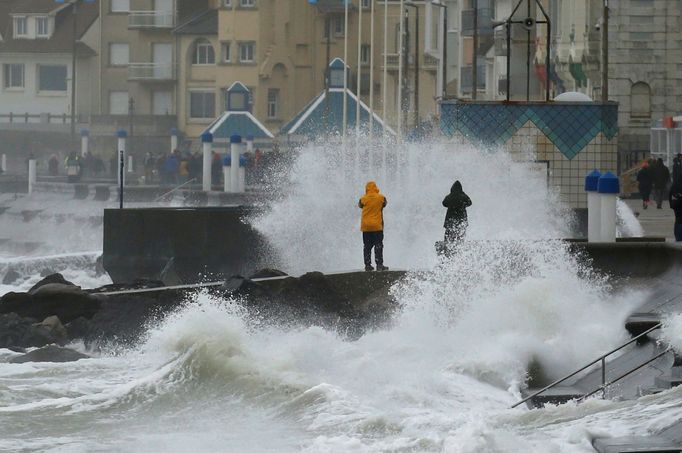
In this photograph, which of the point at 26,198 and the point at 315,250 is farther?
the point at 26,198

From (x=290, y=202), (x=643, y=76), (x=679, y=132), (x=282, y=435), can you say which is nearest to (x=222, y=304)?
(x=282, y=435)

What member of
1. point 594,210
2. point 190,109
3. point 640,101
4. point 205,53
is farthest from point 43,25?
point 594,210

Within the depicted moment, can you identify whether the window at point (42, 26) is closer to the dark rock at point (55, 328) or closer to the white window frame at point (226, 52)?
the white window frame at point (226, 52)

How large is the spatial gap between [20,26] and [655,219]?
7292 cm

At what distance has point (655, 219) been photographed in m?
32.0

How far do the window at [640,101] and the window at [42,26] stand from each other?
5171cm

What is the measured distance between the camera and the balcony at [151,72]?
306 ft

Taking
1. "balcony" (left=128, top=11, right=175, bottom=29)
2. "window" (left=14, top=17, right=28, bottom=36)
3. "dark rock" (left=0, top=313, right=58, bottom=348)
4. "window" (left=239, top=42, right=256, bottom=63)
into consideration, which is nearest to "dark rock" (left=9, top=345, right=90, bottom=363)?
"dark rock" (left=0, top=313, right=58, bottom=348)

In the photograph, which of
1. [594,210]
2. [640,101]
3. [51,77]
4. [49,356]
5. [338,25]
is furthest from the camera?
[51,77]

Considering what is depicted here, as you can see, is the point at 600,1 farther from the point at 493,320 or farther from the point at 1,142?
the point at 1,142

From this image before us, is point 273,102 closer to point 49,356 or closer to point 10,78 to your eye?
point 10,78

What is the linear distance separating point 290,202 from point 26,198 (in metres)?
32.9

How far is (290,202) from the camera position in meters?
30.5

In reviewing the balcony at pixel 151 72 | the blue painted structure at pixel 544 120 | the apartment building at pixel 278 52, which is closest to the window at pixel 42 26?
the balcony at pixel 151 72
